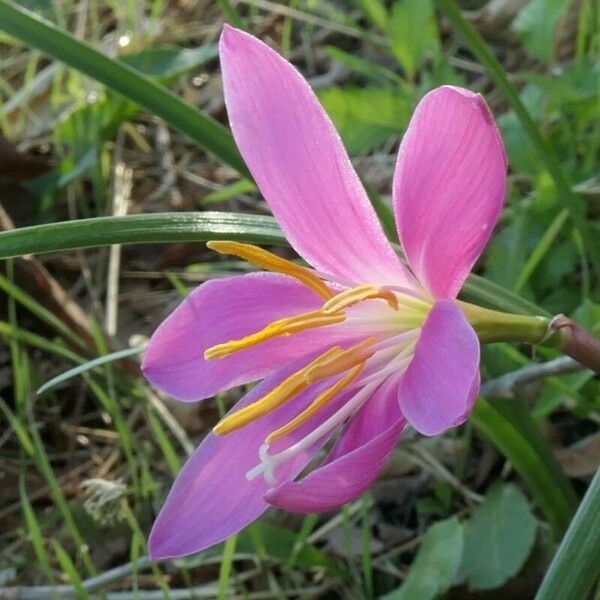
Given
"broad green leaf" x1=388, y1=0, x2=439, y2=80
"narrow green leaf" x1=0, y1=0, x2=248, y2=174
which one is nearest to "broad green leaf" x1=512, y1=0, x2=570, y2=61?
"broad green leaf" x1=388, y1=0, x2=439, y2=80

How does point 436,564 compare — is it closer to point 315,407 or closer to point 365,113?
point 315,407

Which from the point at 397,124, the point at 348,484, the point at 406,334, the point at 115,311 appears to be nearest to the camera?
the point at 348,484

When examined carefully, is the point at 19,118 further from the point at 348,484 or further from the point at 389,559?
the point at 348,484

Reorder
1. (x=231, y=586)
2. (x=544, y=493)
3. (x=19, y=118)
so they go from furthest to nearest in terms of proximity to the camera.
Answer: (x=19, y=118) → (x=231, y=586) → (x=544, y=493)

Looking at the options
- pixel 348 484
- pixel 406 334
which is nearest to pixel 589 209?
pixel 406 334

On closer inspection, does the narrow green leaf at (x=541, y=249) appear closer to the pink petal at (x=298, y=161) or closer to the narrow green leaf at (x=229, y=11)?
the narrow green leaf at (x=229, y=11)

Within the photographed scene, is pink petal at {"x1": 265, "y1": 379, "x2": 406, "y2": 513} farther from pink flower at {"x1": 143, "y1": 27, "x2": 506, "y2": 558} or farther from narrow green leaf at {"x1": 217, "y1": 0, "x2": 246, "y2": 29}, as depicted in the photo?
narrow green leaf at {"x1": 217, "y1": 0, "x2": 246, "y2": 29}

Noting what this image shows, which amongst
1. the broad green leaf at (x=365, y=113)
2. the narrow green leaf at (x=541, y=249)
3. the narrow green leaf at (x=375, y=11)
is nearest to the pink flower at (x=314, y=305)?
the narrow green leaf at (x=541, y=249)

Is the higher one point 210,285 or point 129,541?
point 210,285
